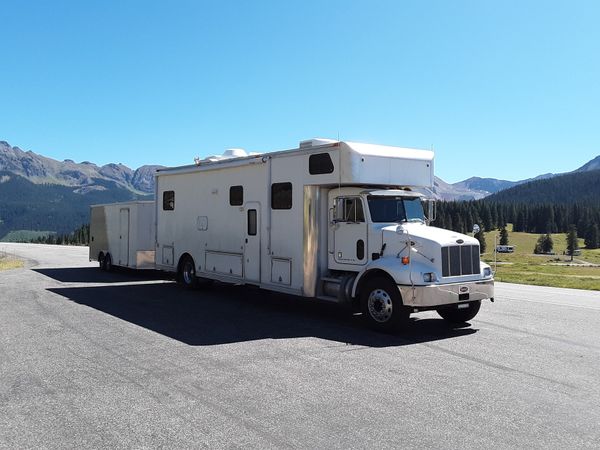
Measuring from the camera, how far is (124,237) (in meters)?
21.7

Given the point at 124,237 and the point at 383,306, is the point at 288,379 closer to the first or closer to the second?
the point at 383,306

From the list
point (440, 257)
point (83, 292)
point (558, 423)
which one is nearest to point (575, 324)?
point (440, 257)

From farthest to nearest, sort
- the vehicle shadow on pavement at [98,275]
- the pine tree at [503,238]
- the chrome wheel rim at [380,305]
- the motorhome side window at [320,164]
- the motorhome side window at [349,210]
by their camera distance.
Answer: the pine tree at [503,238]
the vehicle shadow on pavement at [98,275]
the motorhome side window at [320,164]
the motorhome side window at [349,210]
the chrome wheel rim at [380,305]

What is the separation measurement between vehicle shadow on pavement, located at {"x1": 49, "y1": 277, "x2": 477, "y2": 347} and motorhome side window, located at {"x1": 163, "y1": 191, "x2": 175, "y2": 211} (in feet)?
8.09

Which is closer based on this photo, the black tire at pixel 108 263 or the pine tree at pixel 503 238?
the black tire at pixel 108 263

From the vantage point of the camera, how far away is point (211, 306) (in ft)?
42.4

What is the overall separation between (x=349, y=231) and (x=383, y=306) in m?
1.82

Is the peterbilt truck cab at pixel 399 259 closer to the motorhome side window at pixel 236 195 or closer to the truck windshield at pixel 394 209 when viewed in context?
the truck windshield at pixel 394 209

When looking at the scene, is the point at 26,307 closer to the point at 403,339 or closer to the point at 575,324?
the point at 403,339

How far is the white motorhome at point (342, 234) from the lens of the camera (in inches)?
392

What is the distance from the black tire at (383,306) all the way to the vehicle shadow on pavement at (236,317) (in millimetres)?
215

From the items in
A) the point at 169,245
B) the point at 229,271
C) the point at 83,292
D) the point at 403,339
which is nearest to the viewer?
the point at 403,339

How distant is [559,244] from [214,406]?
594 ft

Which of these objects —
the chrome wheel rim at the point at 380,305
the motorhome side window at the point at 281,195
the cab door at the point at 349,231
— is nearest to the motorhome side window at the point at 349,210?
the cab door at the point at 349,231
